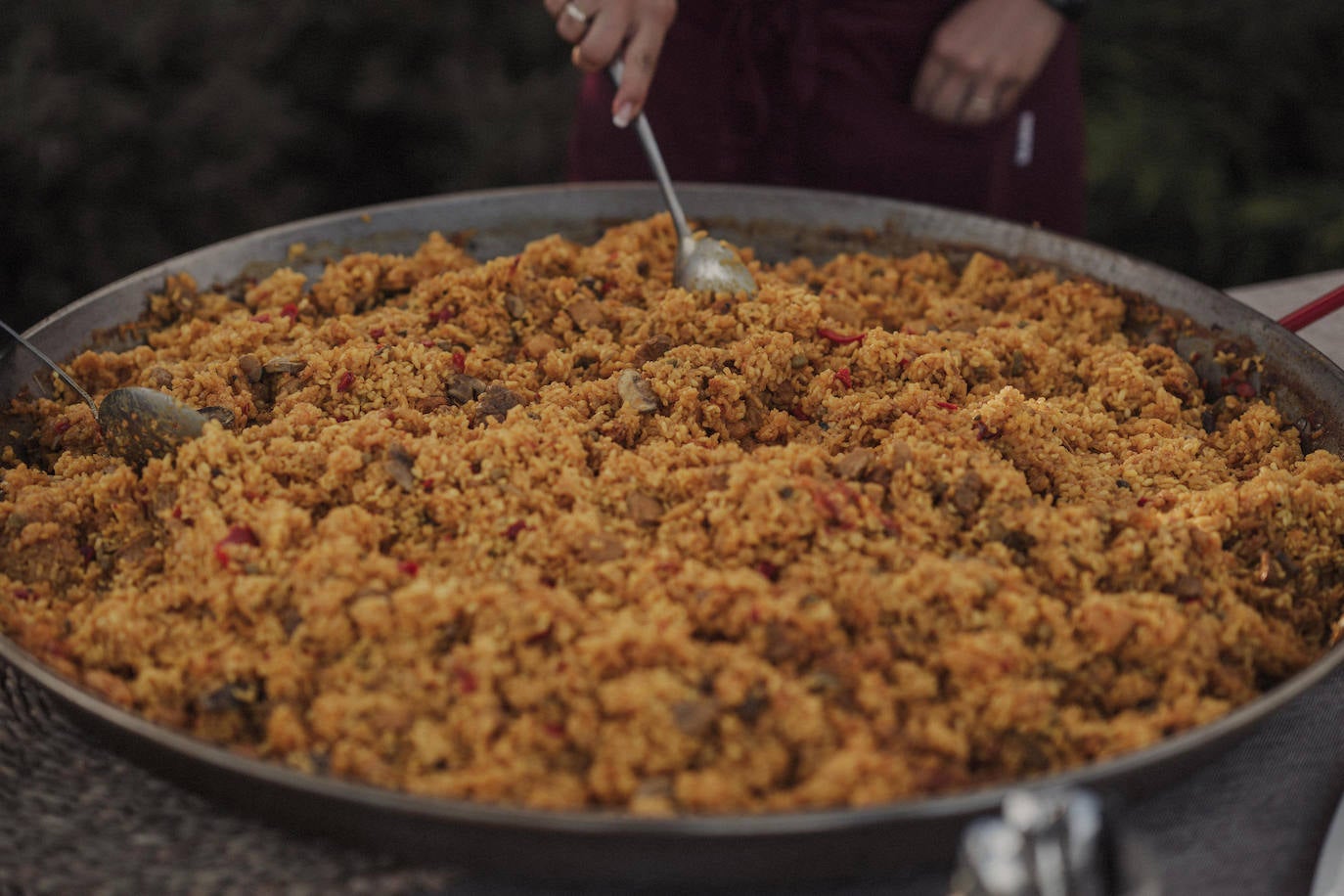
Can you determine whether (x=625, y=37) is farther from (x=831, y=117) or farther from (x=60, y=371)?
(x=60, y=371)

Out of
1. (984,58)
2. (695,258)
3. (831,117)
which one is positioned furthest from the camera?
(831,117)

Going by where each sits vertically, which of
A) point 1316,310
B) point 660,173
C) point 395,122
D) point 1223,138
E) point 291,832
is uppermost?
point 660,173

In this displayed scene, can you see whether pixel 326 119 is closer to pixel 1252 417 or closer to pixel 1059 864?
pixel 1252 417

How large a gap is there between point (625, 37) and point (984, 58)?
658 millimetres

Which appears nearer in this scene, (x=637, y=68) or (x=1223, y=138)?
(x=637, y=68)

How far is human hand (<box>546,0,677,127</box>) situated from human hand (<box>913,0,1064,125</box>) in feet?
1.80

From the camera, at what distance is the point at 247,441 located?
1278 millimetres

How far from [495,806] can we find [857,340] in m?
0.87

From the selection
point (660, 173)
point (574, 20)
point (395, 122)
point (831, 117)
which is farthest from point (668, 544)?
point (395, 122)

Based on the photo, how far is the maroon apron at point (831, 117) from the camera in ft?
6.70

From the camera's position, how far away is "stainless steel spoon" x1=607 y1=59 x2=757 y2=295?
5.34 ft

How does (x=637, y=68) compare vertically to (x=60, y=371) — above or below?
above

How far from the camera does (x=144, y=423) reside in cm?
129

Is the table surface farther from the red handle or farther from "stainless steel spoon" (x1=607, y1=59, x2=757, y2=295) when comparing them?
"stainless steel spoon" (x1=607, y1=59, x2=757, y2=295)
